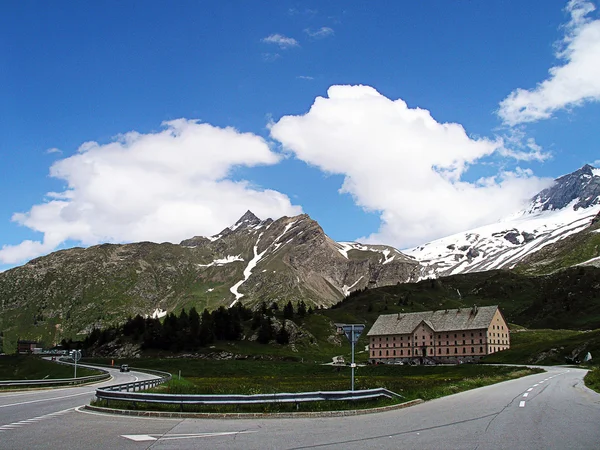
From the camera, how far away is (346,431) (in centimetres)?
1944

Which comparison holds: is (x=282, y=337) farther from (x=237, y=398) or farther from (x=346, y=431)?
(x=346, y=431)

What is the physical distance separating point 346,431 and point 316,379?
57963mm

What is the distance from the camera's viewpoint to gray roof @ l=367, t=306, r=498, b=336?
493 ft

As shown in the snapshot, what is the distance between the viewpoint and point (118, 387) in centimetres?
3722

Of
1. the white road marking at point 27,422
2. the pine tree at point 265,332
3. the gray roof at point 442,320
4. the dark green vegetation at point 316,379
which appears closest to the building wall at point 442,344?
the gray roof at point 442,320

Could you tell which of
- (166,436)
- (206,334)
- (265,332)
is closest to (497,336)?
(265,332)

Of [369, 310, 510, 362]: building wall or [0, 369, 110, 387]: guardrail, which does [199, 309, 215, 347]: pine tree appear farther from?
[0, 369, 110, 387]: guardrail

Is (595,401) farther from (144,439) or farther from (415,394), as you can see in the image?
(144,439)

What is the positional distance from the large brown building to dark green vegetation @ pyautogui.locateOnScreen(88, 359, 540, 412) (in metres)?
41.4

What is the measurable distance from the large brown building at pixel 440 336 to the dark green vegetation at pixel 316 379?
136 ft

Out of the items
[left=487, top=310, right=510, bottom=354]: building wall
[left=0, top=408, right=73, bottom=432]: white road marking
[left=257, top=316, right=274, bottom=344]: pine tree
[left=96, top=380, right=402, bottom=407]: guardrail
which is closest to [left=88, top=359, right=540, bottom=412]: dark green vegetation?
[left=96, top=380, right=402, bottom=407]: guardrail

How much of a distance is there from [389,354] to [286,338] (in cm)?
3191

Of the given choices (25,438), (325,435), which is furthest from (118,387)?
(325,435)

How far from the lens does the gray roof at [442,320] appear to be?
150125mm
